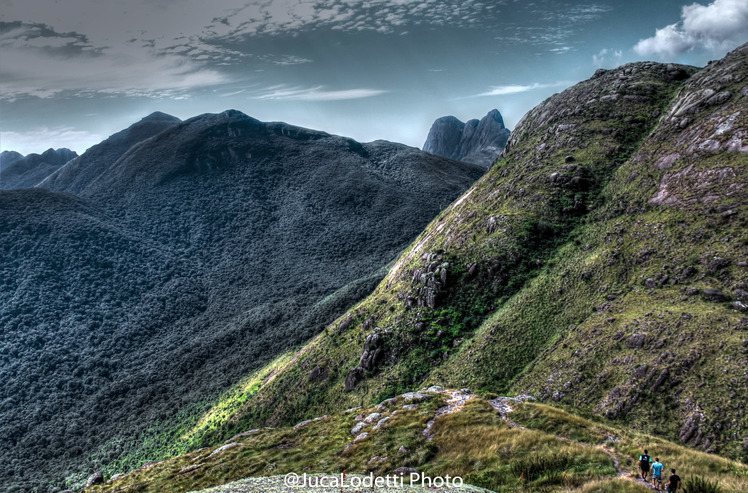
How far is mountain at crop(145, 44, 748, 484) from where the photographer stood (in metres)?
29.2

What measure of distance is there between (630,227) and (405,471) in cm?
4288

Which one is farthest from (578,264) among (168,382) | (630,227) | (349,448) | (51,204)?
(51,204)

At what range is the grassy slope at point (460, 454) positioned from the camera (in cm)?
1886

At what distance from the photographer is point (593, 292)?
143 ft

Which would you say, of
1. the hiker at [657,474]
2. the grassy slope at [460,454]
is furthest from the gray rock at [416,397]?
the hiker at [657,474]

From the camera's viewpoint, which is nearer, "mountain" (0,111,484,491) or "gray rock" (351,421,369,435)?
"gray rock" (351,421,369,435)

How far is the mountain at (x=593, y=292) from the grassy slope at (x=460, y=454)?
95 cm

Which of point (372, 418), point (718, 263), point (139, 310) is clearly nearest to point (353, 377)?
point (372, 418)

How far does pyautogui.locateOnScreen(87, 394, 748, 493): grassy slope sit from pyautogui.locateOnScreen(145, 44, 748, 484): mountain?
95cm

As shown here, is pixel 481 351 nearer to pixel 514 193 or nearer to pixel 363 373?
pixel 363 373

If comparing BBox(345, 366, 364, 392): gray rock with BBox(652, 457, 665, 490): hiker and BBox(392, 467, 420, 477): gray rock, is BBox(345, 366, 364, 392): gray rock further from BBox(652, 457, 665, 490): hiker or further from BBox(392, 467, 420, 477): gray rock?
BBox(652, 457, 665, 490): hiker

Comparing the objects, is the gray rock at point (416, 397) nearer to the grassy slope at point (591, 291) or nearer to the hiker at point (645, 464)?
the grassy slope at point (591, 291)

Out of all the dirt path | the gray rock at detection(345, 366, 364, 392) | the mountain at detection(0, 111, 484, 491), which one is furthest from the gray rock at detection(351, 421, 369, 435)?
the mountain at detection(0, 111, 484, 491)

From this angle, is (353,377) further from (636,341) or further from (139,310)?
(139,310)
